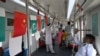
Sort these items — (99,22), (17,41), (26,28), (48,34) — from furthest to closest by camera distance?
(48,34)
(99,22)
(26,28)
(17,41)

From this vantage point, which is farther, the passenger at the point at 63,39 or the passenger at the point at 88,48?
the passenger at the point at 63,39

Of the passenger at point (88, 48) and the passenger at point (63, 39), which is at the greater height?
the passenger at point (88, 48)

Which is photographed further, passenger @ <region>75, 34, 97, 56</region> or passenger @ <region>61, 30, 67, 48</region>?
passenger @ <region>61, 30, 67, 48</region>

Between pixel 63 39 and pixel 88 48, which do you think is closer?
pixel 88 48

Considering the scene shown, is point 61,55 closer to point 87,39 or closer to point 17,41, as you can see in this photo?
point 87,39

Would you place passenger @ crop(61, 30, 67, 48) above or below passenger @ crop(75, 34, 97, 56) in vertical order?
below

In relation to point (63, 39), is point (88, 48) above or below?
above

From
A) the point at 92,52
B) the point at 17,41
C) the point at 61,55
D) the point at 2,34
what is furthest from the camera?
the point at 61,55

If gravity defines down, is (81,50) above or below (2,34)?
below

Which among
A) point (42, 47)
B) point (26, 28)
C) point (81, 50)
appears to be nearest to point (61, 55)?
point (42, 47)

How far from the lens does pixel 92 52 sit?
2.72 metres

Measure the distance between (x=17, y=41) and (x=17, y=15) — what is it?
33 cm

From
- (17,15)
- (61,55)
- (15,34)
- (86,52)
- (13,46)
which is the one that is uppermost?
(17,15)

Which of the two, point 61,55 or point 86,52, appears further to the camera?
point 61,55
